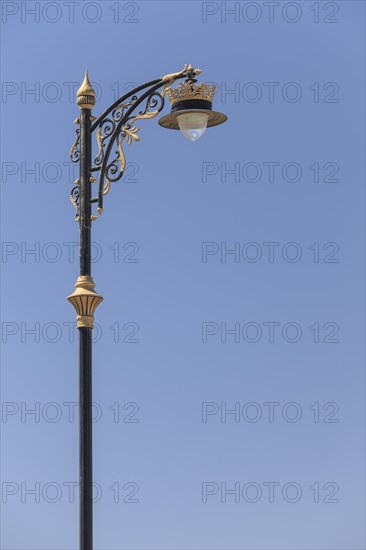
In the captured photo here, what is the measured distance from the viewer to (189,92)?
16.7m

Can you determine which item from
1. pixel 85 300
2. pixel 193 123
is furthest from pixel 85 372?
pixel 193 123

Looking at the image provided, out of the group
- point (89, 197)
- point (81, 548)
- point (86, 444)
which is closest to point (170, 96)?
point (89, 197)

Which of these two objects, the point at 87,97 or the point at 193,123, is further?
the point at 193,123

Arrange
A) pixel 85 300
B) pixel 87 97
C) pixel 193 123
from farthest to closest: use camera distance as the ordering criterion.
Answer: pixel 193 123 < pixel 87 97 < pixel 85 300

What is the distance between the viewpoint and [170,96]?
16766 mm

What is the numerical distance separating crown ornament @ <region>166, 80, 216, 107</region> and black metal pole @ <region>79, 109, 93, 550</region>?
3.36ft

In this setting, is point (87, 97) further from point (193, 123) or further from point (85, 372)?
point (85, 372)

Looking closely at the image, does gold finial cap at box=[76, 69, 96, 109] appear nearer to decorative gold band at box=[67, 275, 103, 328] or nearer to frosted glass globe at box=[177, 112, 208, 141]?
frosted glass globe at box=[177, 112, 208, 141]

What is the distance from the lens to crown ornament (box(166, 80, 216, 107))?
1666 centimetres

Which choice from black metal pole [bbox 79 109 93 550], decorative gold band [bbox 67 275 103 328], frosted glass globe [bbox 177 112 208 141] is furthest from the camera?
frosted glass globe [bbox 177 112 208 141]

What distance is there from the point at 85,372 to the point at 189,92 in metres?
3.53

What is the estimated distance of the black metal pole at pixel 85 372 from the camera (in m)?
15.7

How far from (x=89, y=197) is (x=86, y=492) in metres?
3.40

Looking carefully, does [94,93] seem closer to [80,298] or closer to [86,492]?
[80,298]
